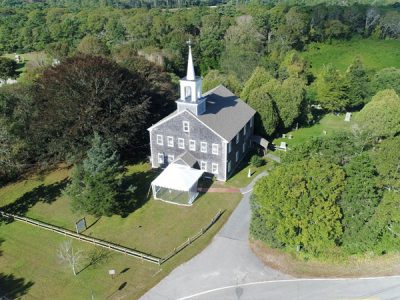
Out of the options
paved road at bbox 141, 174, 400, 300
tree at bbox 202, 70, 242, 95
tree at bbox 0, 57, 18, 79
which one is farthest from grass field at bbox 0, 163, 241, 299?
tree at bbox 0, 57, 18, 79

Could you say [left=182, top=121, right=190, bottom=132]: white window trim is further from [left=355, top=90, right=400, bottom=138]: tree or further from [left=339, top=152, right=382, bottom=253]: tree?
[left=355, top=90, right=400, bottom=138]: tree

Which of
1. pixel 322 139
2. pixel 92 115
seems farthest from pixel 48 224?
pixel 322 139

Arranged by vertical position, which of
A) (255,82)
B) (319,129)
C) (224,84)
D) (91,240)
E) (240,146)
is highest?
(255,82)

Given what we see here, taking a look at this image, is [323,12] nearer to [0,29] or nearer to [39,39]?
[39,39]

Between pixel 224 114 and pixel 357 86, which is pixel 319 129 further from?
pixel 224 114

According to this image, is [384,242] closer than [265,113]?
Yes

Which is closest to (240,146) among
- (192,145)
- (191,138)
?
(192,145)

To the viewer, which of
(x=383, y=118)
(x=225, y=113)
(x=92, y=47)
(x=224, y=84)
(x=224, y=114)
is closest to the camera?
(x=224, y=114)
